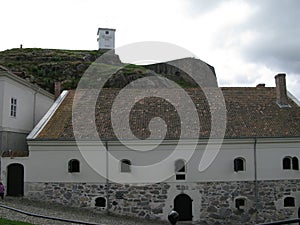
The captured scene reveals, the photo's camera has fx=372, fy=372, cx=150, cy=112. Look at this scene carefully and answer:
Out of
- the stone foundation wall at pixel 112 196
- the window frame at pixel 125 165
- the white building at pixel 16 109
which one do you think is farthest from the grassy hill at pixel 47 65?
the window frame at pixel 125 165

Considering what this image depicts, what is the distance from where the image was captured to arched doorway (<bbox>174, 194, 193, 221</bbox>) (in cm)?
2034

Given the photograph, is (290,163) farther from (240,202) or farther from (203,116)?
(203,116)

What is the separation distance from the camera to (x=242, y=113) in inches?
899

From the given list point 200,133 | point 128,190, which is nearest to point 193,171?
point 200,133

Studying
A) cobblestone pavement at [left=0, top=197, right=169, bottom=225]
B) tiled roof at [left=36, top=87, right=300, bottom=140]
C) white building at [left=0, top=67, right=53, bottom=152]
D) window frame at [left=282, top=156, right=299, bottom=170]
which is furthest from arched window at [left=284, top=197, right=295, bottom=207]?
white building at [left=0, top=67, right=53, bottom=152]

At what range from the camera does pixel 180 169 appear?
67.7ft

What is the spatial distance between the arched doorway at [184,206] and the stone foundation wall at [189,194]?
0.27 m

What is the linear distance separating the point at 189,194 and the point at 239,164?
3.29 metres

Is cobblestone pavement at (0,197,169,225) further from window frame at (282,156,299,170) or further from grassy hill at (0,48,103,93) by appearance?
grassy hill at (0,48,103,93)

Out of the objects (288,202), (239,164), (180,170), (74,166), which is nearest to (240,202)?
(239,164)

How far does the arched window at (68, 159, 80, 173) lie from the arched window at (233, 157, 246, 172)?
869 cm

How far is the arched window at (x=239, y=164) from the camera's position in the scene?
2061cm

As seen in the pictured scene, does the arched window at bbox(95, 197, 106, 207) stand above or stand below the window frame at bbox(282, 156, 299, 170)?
below

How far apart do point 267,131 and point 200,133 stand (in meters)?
3.84
